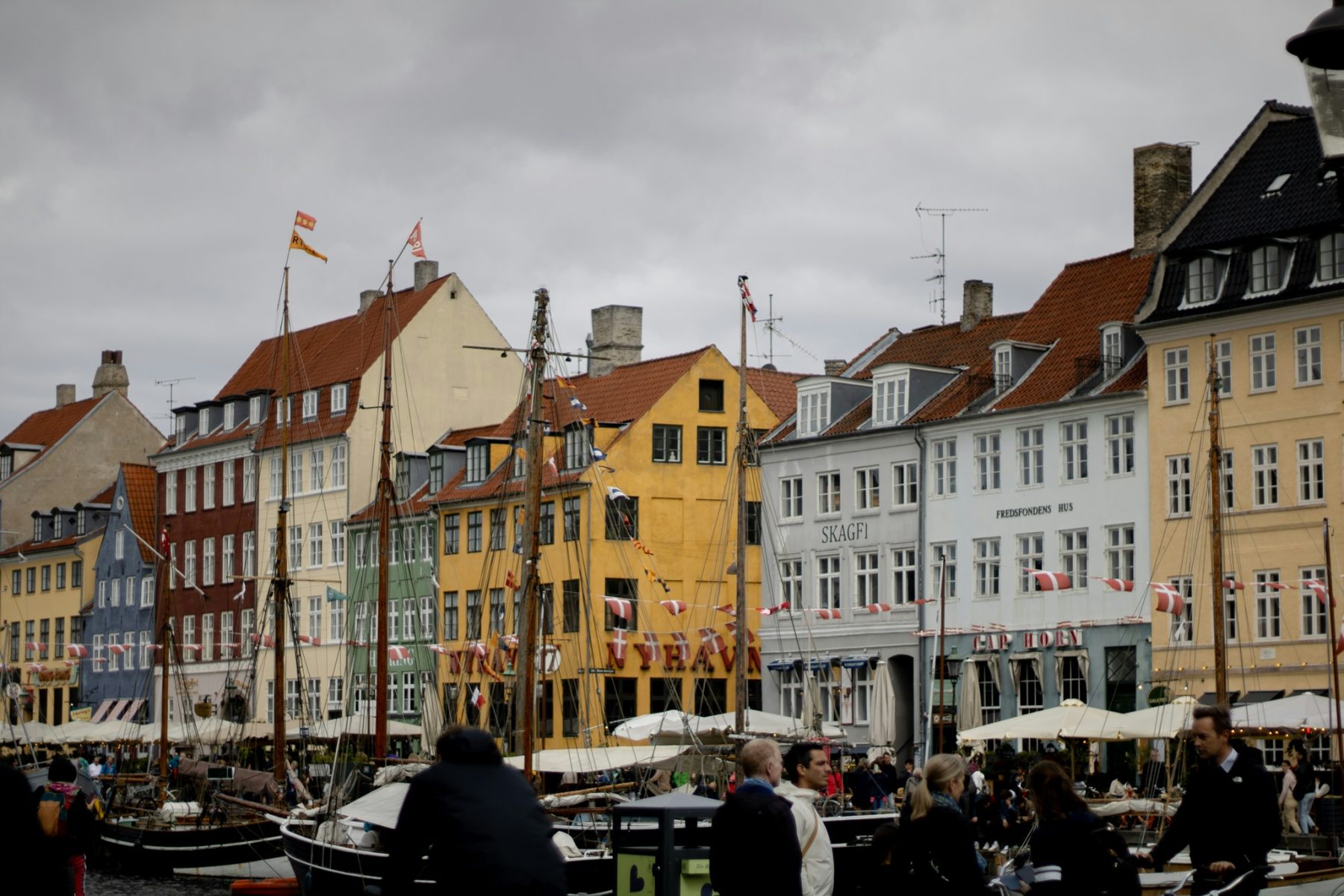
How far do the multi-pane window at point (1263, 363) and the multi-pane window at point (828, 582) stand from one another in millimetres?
14621

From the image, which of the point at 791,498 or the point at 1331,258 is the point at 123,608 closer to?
the point at 791,498

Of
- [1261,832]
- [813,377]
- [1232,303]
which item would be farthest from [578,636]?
[1261,832]

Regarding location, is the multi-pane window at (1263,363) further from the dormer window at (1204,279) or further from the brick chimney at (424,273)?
the brick chimney at (424,273)

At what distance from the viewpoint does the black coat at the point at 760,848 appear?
10.4 metres

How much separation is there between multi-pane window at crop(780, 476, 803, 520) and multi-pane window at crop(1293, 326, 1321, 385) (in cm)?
1719

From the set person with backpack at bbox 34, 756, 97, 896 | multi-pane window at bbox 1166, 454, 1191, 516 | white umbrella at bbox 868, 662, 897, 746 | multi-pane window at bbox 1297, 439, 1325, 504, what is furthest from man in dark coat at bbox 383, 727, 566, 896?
white umbrella at bbox 868, 662, 897, 746

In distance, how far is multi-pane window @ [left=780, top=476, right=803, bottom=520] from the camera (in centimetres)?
6306

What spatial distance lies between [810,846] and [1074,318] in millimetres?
47527

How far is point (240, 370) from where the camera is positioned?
9062 cm

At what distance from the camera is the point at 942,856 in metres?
10.8

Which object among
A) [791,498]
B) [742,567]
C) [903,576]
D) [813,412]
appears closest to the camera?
[742,567]

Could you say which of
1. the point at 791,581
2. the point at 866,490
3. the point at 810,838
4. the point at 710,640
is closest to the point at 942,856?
the point at 810,838

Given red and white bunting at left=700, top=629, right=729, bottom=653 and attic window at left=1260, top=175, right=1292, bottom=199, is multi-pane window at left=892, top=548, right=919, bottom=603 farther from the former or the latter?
attic window at left=1260, top=175, right=1292, bottom=199

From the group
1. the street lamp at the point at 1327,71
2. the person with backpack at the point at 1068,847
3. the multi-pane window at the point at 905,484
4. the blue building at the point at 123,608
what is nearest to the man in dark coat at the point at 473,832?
the person with backpack at the point at 1068,847
